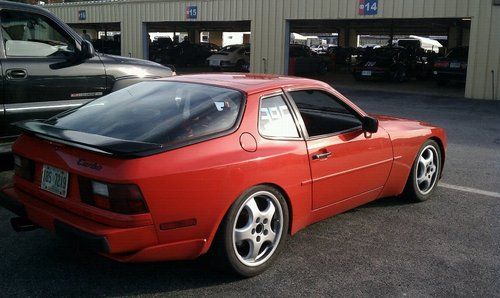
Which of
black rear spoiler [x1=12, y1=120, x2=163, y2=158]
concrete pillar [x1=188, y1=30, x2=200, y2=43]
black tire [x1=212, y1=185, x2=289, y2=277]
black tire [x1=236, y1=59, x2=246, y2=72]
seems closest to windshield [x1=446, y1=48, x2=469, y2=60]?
black tire [x1=236, y1=59, x2=246, y2=72]

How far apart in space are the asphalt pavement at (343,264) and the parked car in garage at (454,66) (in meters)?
15.3

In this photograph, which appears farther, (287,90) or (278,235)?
(287,90)

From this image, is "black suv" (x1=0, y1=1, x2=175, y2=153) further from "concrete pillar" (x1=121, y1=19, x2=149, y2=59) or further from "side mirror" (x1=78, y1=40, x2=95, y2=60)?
"concrete pillar" (x1=121, y1=19, x2=149, y2=59)

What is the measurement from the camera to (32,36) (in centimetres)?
559

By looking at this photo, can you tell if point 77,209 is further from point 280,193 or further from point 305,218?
point 305,218

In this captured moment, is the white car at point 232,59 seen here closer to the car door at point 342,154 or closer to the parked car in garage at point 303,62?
the parked car in garage at point 303,62

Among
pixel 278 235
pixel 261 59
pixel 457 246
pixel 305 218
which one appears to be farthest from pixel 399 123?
pixel 261 59

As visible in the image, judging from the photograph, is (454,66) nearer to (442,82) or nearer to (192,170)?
(442,82)

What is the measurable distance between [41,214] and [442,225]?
128 inches

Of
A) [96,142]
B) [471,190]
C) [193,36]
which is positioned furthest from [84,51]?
[193,36]

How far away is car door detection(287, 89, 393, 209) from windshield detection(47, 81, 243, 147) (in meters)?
0.68

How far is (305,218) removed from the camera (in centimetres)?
394

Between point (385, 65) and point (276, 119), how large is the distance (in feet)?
62.6

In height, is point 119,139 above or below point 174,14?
below
